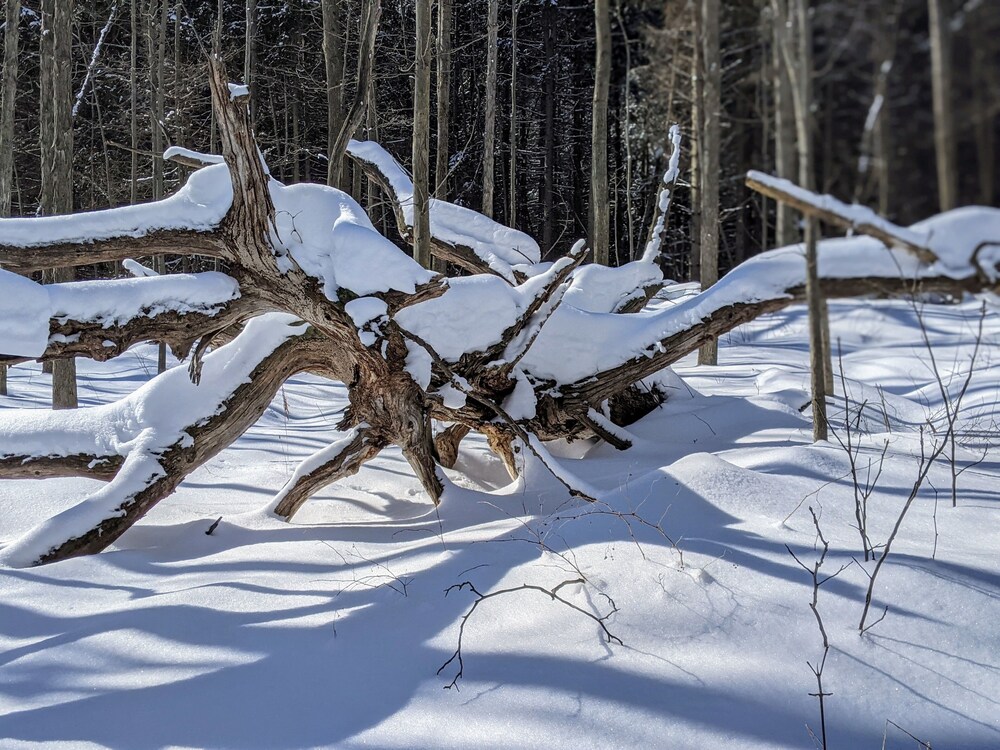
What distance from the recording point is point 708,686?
2.20 meters

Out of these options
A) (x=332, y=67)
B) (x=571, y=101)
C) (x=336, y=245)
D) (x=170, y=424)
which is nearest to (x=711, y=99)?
(x=336, y=245)

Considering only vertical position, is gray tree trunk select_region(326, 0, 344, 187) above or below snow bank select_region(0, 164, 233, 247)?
above

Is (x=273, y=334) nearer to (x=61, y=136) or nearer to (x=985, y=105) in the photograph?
(x=985, y=105)

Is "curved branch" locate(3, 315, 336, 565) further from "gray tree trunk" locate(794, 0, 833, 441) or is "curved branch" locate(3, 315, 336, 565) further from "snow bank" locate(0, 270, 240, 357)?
"gray tree trunk" locate(794, 0, 833, 441)

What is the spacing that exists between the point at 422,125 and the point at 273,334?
1.59m

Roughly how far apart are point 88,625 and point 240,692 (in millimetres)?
851

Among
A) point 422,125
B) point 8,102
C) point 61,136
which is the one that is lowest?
point 422,125

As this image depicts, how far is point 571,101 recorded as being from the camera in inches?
340

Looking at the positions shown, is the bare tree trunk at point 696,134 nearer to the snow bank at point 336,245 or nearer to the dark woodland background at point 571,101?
the dark woodland background at point 571,101

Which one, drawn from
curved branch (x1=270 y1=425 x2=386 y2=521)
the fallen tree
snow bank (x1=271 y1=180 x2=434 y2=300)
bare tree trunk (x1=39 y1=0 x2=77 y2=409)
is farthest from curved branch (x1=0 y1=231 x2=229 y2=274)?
bare tree trunk (x1=39 y1=0 x2=77 y2=409)

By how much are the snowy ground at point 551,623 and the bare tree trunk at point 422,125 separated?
6.19 feet

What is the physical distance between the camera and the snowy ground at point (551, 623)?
6.95ft

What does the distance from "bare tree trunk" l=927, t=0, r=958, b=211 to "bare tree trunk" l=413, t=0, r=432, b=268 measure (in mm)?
3996

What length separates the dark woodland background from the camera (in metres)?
0.88
